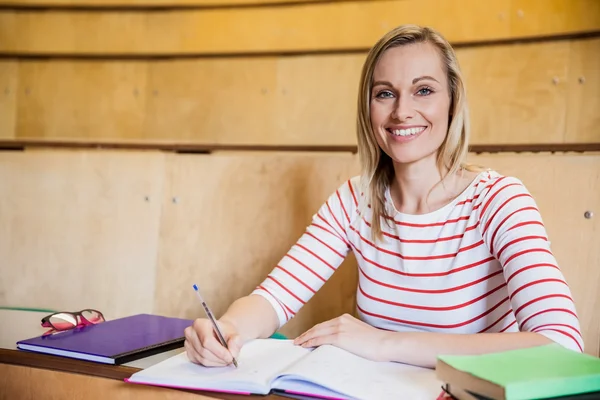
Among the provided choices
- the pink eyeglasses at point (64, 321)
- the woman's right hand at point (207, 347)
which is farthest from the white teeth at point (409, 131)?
the pink eyeglasses at point (64, 321)

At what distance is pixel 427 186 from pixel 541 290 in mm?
338

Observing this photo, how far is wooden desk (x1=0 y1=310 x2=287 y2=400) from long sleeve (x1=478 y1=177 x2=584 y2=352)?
38cm

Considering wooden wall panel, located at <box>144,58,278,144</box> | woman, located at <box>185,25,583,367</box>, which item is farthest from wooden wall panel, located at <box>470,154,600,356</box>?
wooden wall panel, located at <box>144,58,278,144</box>

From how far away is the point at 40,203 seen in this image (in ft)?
5.61

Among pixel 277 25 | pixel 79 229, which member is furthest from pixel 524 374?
pixel 277 25

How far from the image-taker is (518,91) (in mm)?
2023

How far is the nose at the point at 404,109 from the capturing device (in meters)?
1.08

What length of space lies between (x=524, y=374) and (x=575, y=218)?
80 centimetres

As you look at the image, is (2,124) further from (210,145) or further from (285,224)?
(285,224)

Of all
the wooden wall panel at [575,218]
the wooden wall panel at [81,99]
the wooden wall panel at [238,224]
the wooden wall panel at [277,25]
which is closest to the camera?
the wooden wall panel at [575,218]

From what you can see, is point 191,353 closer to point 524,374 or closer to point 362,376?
point 362,376

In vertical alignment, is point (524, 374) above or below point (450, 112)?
below

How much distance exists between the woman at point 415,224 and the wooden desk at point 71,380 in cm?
20

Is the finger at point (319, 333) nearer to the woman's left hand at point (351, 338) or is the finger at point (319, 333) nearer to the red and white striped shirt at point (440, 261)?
the woman's left hand at point (351, 338)
